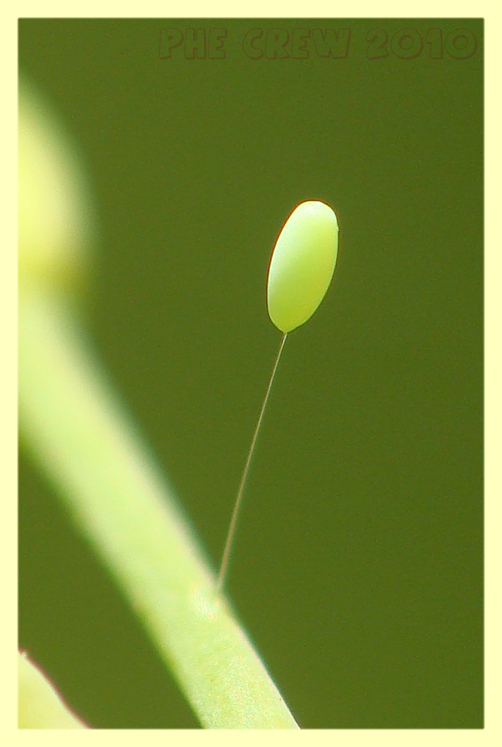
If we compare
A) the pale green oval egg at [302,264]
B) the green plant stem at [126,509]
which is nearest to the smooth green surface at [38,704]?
the green plant stem at [126,509]

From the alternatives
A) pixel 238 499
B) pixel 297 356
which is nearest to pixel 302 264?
pixel 297 356

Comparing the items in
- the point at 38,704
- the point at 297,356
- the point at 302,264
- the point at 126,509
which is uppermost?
the point at 302,264

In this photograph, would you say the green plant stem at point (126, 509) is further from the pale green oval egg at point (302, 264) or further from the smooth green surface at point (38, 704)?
the pale green oval egg at point (302, 264)

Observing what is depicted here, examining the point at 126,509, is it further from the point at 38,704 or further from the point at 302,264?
the point at 302,264

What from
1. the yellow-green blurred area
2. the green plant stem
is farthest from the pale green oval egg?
the green plant stem

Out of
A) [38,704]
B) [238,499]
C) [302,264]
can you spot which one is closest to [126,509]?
[238,499]

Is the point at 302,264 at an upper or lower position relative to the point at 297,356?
upper
